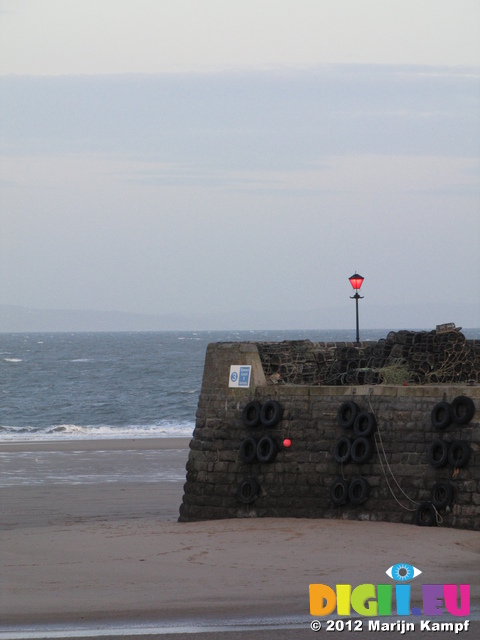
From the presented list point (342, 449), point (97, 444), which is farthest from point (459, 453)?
point (97, 444)

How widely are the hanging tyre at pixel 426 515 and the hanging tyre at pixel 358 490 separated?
95 centimetres

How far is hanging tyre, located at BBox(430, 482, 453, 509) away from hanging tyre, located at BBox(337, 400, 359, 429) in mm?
1718

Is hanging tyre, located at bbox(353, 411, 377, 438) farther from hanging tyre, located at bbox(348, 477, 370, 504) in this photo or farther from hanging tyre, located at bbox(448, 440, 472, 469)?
hanging tyre, located at bbox(448, 440, 472, 469)

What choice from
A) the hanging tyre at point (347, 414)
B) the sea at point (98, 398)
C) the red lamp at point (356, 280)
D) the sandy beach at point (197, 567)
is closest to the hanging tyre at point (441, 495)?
the sandy beach at point (197, 567)

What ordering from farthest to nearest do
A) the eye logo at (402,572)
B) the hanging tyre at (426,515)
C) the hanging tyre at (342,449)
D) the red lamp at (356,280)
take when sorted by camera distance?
1. the red lamp at (356,280)
2. the hanging tyre at (342,449)
3. the hanging tyre at (426,515)
4. the eye logo at (402,572)

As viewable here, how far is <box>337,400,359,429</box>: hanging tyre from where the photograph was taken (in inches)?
631

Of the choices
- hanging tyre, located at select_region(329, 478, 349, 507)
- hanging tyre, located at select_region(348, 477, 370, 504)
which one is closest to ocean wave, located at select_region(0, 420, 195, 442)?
hanging tyre, located at select_region(329, 478, 349, 507)

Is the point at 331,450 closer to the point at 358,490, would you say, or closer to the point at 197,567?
the point at 358,490

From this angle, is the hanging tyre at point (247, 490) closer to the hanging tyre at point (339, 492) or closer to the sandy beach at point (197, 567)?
the sandy beach at point (197, 567)

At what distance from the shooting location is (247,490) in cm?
1695

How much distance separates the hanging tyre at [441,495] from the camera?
14867 mm

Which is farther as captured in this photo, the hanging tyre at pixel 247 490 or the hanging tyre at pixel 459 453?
the hanging tyre at pixel 247 490

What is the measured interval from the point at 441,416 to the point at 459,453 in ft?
2.03

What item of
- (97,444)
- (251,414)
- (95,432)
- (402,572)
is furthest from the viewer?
(95,432)
